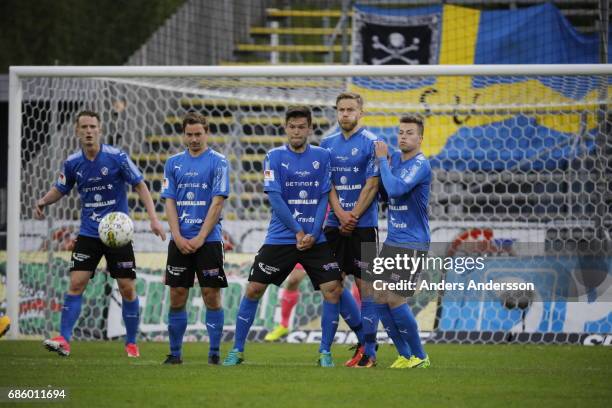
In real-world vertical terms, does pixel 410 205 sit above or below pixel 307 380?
above

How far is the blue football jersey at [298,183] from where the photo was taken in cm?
815

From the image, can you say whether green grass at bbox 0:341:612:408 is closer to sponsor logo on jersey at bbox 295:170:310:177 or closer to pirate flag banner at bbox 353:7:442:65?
sponsor logo on jersey at bbox 295:170:310:177

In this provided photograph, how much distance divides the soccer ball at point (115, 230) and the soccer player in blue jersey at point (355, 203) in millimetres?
1790

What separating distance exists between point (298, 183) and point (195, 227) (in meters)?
0.96

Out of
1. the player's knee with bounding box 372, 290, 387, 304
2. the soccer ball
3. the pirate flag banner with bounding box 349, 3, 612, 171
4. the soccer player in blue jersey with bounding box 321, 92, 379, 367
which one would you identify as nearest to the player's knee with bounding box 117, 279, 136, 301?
the soccer ball

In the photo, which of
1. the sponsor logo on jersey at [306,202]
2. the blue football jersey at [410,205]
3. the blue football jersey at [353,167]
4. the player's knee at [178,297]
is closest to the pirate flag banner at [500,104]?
Answer: the blue football jersey at [353,167]

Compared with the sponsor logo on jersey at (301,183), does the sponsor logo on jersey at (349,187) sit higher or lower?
lower

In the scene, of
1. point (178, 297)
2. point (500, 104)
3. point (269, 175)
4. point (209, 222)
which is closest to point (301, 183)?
point (269, 175)

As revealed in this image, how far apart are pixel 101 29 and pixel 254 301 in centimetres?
1808

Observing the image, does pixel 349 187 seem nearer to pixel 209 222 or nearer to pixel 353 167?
pixel 353 167

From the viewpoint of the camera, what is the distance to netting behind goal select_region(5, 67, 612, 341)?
11859 millimetres

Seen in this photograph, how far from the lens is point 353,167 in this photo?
849 cm

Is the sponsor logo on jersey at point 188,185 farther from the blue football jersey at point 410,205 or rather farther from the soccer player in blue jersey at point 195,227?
the blue football jersey at point 410,205

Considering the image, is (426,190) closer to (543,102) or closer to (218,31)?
(543,102)
